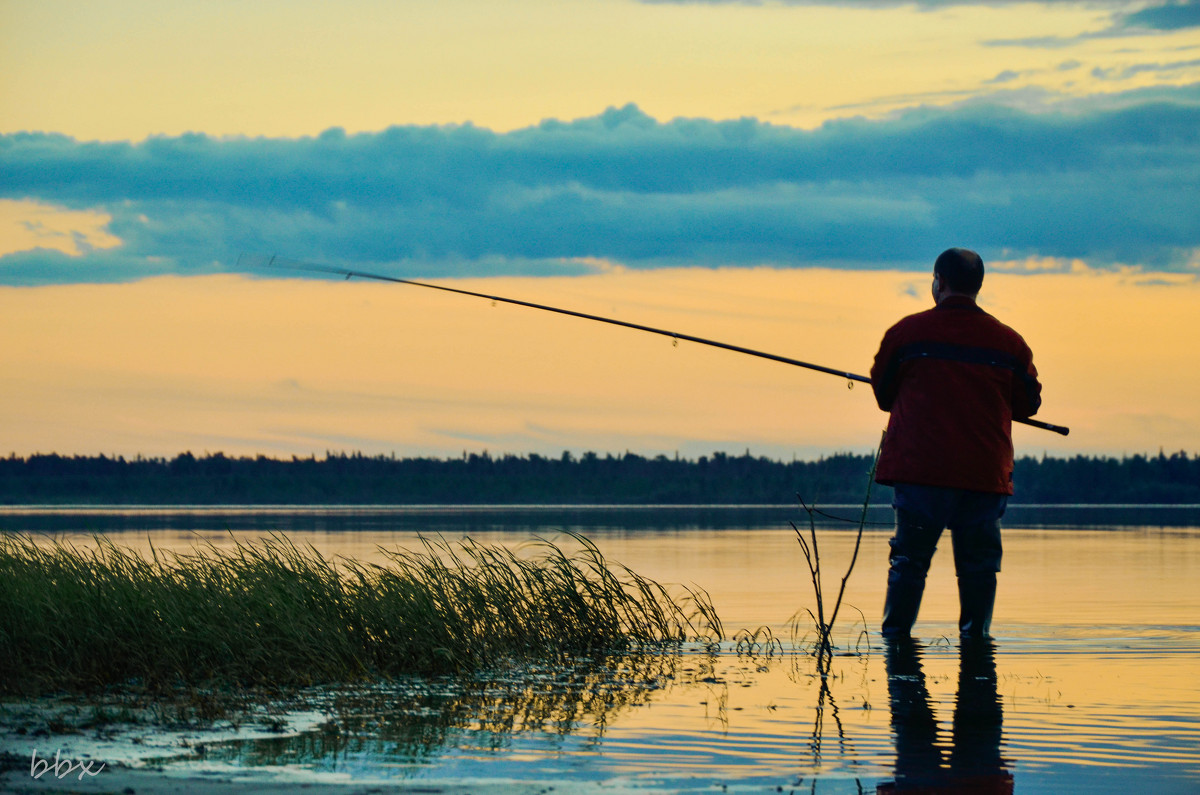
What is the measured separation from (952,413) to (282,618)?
431 centimetres

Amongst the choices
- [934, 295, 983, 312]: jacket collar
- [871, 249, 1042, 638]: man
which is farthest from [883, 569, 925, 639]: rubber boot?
[934, 295, 983, 312]: jacket collar

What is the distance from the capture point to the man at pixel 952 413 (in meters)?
8.61

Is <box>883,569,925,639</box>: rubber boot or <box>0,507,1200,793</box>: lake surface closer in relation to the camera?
<box>0,507,1200,793</box>: lake surface

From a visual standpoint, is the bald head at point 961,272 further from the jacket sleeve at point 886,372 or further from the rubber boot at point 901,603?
the rubber boot at point 901,603

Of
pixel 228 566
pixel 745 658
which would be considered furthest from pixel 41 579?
pixel 745 658

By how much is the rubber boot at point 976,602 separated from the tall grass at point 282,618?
1.84 m

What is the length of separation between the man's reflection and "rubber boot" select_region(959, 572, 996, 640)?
666 millimetres

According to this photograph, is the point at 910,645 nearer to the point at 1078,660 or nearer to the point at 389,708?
the point at 1078,660

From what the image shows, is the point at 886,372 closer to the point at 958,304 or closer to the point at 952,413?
the point at 952,413

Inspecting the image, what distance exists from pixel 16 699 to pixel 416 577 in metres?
2.93

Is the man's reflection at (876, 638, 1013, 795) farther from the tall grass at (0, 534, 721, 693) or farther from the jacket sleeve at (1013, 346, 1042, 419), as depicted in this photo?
the tall grass at (0, 534, 721, 693)

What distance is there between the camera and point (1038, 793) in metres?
4.91

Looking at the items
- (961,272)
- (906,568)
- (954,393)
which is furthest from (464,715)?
(961,272)

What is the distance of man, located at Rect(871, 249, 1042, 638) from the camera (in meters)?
8.61
